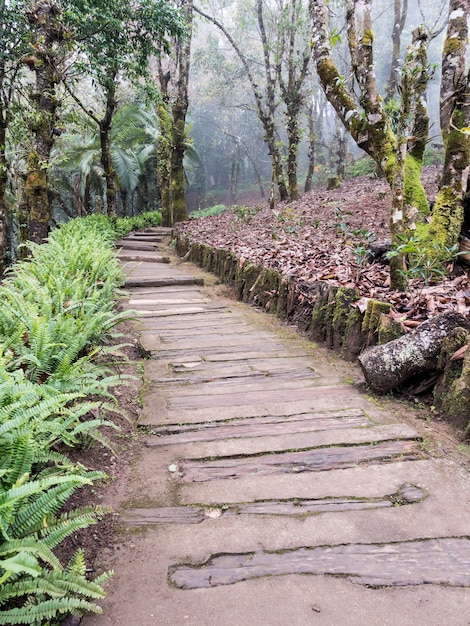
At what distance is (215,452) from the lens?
211 centimetres

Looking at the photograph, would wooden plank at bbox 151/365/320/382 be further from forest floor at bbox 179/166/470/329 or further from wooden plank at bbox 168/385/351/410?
forest floor at bbox 179/166/470/329

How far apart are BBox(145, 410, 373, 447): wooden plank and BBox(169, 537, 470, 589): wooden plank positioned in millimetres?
818

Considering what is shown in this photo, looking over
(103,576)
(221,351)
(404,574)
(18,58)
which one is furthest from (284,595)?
(18,58)

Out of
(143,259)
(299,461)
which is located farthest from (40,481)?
(143,259)

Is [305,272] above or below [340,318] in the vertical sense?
above

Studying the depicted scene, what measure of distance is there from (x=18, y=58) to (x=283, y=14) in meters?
9.07

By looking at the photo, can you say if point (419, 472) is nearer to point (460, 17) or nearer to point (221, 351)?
point (221, 351)

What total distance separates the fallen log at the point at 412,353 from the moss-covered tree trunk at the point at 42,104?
254 inches

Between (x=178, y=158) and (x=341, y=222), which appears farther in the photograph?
(x=178, y=158)

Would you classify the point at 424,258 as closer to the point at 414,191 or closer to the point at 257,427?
the point at 414,191

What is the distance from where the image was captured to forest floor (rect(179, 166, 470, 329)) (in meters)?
3.34

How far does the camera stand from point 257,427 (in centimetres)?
234

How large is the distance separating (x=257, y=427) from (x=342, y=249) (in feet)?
12.2

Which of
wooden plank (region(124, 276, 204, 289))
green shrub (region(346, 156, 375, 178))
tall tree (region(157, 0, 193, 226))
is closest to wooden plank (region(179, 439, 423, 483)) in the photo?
wooden plank (region(124, 276, 204, 289))
